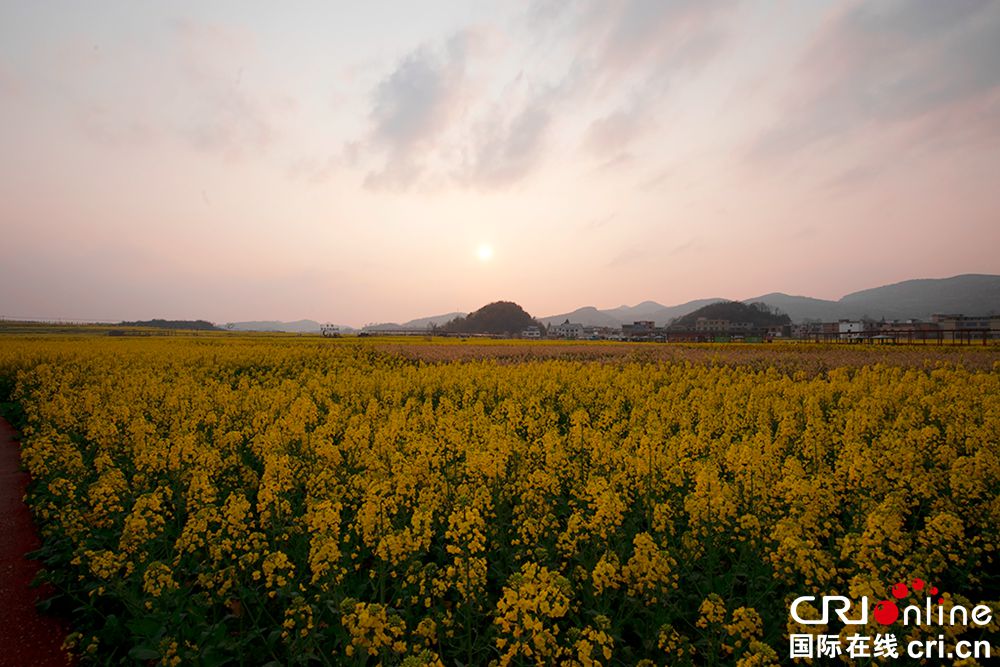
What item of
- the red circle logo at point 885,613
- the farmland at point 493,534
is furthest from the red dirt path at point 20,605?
the red circle logo at point 885,613

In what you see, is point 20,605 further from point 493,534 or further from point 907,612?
point 907,612

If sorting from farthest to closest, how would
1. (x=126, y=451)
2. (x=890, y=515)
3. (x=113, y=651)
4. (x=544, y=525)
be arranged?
(x=126, y=451) < (x=544, y=525) < (x=113, y=651) < (x=890, y=515)

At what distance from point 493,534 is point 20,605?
19.9ft

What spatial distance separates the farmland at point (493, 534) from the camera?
4.33 meters

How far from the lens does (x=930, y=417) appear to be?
1136 cm

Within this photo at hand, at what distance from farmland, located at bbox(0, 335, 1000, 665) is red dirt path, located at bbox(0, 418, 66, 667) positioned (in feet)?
0.88

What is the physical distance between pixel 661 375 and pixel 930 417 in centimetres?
948

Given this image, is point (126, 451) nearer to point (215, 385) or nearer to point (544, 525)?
point (215, 385)

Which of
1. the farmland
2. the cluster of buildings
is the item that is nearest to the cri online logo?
the farmland

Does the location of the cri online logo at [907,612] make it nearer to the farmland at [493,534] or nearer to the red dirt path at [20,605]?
the farmland at [493,534]

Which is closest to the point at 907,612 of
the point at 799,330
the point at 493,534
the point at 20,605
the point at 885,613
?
the point at 885,613

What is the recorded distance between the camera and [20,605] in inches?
240

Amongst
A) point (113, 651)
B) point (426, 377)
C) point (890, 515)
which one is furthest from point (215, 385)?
point (890, 515)

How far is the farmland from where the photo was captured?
4332mm
